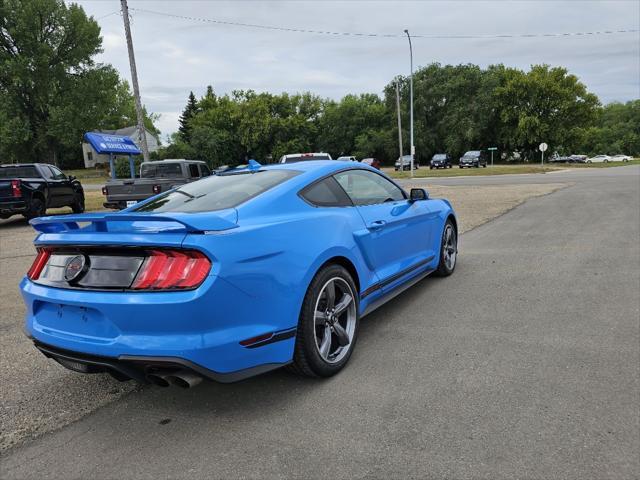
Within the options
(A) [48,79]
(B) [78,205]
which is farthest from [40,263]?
(A) [48,79]

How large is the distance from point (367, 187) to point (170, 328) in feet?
8.05

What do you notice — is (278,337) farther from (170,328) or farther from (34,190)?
(34,190)

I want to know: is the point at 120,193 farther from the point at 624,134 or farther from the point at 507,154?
the point at 624,134

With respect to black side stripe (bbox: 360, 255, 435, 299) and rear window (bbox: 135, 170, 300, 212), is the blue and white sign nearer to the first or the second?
rear window (bbox: 135, 170, 300, 212)

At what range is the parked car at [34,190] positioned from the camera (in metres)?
12.1

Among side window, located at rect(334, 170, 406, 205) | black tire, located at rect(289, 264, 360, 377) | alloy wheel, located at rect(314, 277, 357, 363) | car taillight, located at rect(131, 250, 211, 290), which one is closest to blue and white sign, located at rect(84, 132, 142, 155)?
side window, located at rect(334, 170, 406, 205)

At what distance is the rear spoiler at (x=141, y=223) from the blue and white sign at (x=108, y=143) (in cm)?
2438

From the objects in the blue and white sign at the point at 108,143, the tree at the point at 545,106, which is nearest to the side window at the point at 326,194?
the blue and white sign at the point at 108,143

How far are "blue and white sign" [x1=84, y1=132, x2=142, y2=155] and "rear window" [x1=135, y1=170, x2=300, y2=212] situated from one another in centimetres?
2353

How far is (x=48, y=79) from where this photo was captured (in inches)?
1911

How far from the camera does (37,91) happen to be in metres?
48.4

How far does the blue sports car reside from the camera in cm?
249

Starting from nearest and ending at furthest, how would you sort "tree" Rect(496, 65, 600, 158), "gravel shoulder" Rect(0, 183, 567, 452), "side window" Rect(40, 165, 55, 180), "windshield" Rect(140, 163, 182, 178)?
"gravel shoulder" Rect(0, 183, 567, 452) < "side window" Rect(40, 165, 55, 180) < "windshield" Rect(140, 163, 182, 178) < "tree" Rect(496, 65, 600, 158)

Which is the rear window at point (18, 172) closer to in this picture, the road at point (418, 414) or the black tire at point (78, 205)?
the black tire at point (78, 205)
